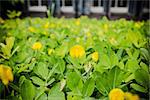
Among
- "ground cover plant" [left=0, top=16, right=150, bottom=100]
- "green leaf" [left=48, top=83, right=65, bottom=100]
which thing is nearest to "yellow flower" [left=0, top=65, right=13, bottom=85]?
"ground cover plant" [left=0, top=16, right=150, bottom=100]

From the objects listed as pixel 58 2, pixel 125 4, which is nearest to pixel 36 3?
pixel 58 2

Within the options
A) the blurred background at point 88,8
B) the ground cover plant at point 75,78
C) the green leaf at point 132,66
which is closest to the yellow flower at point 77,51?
the ground cover plant at point 75,78

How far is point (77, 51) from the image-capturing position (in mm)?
875

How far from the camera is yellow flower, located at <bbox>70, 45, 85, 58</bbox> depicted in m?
0.87

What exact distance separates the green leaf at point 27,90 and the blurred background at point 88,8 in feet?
46.2

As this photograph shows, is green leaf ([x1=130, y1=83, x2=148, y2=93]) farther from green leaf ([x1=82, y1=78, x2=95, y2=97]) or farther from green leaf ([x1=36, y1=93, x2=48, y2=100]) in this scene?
green leaf ([x1=36, y1=93, x2=48, y2=100])

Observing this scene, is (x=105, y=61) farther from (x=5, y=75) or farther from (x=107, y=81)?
(x=5, y=75)

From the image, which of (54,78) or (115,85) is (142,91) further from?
(54,78)

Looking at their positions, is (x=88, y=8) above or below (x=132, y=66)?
below

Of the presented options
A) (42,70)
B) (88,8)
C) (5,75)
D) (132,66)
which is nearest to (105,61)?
(132,66)

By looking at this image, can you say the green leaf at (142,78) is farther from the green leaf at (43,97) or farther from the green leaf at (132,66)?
the green leaf at (43,97)

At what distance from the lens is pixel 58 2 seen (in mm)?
15336

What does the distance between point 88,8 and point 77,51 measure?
47.8 feet

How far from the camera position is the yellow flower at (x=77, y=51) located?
0.87 m
